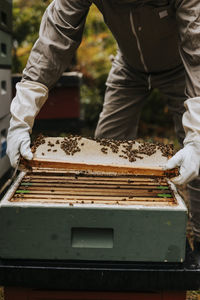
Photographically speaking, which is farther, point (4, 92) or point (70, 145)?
point (4, 92)

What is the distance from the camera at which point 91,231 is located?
4.38ft

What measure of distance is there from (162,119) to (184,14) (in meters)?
3.48

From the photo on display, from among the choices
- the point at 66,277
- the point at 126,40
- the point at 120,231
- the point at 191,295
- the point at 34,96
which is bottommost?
the point at 191,295

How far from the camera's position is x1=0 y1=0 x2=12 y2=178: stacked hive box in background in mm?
2236

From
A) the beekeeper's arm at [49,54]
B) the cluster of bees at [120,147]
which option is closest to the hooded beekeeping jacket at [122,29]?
the beekeeper's arm at [49,54]

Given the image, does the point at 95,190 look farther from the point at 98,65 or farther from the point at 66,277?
the point at 98,65

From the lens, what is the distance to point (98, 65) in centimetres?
518

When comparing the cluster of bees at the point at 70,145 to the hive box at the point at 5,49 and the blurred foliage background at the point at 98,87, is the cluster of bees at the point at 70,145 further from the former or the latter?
the blurred foliage background at the point at 98,87

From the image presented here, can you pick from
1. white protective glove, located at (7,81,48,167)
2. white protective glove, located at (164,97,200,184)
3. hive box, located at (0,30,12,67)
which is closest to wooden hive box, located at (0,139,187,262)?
white protective glove, located at (164,97,200,184)

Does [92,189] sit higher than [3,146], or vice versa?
[92,189]

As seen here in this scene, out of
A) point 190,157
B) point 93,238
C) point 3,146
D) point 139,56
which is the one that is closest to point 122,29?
point 139,56

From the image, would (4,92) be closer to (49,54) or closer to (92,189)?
(49,54)

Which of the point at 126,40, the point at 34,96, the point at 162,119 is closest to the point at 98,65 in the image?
the point at 162,119

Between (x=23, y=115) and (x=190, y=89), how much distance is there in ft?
2.24
